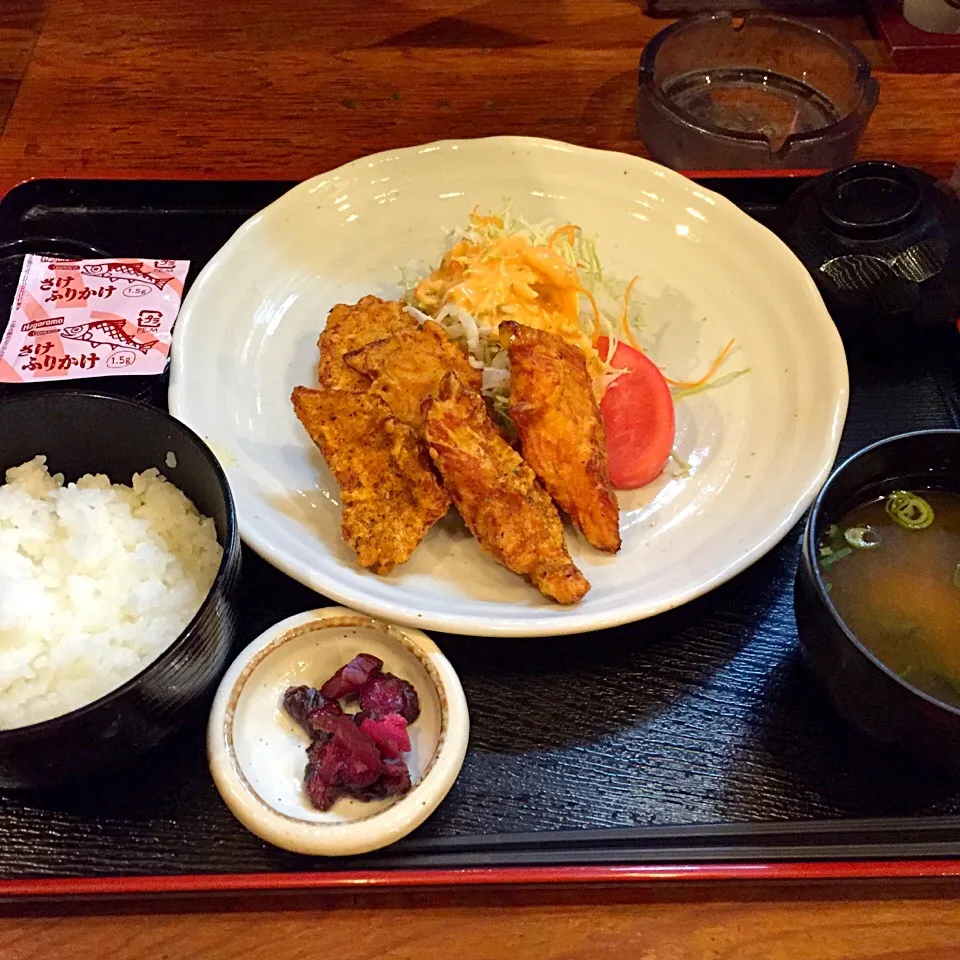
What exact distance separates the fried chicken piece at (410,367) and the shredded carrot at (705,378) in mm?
593

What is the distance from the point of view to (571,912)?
68.1 inches

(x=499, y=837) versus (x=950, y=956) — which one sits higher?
(x=499, y=837)

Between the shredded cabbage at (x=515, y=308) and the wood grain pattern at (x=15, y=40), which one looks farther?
→ the wood grain pattern at (x=15, y=40)

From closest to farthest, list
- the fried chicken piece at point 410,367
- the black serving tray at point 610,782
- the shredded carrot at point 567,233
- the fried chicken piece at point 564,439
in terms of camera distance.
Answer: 1. the black serving tray at point 610,782
2. the fried chicken piece at point 564,439
3. the fried chicken piece at point 410,367
4. the shredded carrot at point 567,233

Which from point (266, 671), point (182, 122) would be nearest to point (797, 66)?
point (182, 122)

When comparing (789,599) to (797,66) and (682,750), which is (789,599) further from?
(797,66)

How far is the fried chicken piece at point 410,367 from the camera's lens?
227 centimetres

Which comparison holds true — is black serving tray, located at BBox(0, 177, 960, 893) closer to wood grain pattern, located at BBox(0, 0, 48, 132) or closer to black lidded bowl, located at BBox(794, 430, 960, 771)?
black lidded bowl, located at BBox(794, 430, 960, 771)

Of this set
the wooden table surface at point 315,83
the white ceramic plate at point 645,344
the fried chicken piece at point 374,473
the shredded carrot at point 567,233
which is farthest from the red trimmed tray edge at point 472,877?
the wooden table surface at point 315,83

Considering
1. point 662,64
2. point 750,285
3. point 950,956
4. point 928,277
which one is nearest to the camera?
point 950,956

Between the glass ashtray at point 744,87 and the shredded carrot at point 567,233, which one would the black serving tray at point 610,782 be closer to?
the shredded carrot at point 567,233

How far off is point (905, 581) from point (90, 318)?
7.48 ft

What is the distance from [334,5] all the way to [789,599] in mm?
3786

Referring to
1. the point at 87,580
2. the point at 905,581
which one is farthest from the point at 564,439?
the point at 87,580
